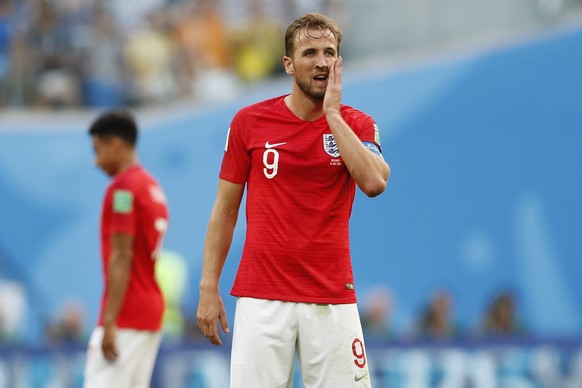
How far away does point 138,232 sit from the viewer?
301 inches

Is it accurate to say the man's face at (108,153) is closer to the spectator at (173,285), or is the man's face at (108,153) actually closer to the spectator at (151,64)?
the spectator at (173,285)

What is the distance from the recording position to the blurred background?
47.3 ft

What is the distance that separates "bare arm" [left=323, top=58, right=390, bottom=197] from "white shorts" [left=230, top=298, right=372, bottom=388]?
615 millimetres

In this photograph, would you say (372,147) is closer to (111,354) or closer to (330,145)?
(330,145)

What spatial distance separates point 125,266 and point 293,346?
2473 millimetres

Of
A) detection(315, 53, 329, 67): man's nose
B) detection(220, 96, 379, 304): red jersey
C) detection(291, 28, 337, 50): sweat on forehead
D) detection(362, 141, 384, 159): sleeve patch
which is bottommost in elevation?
detection(220, 96, 379, 304): red jersey

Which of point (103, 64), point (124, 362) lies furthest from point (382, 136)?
point (124, 362)

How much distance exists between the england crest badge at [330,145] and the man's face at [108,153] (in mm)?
2822

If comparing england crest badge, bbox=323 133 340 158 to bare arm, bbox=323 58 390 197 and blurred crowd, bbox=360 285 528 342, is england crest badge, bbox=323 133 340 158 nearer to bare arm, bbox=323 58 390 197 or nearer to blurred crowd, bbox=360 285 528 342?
bare arm, bbox=323 58 390 197

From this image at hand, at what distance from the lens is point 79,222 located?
14914 millimetres

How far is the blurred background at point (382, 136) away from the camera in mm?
14414

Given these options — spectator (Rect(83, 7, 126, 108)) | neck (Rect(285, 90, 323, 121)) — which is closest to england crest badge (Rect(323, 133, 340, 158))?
neck (Rect(285, 90, 323, 121))

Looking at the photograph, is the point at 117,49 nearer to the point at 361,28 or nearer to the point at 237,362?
the point at 361,28

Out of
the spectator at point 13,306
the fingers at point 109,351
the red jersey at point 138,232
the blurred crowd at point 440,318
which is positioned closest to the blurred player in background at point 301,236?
the fingers at point 109,351
